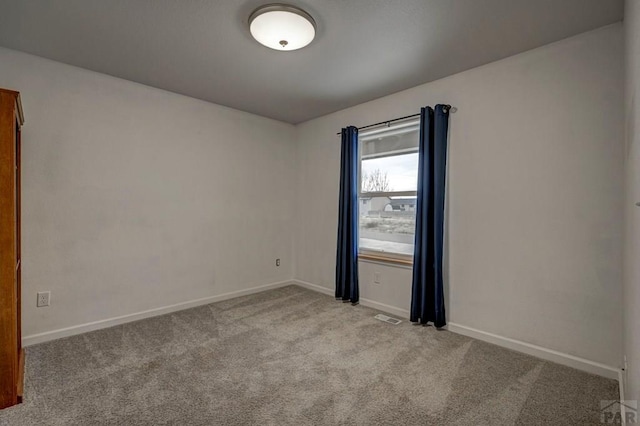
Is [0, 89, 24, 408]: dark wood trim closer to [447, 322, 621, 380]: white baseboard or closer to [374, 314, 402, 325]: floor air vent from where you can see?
[374, 314, 402, 325]: floor air vent

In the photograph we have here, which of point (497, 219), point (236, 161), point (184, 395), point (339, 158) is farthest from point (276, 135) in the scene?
point (184, 395)

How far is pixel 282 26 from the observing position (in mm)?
2057

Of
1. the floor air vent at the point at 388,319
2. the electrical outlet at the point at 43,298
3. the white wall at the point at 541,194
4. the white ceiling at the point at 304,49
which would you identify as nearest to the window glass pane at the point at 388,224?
the white wall at the point at 541,194

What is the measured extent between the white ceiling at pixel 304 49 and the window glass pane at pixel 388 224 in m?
1.26

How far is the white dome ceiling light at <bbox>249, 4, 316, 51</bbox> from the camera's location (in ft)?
6.43

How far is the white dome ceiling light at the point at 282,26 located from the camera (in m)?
1.96

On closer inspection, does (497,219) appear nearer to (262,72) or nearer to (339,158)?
(339,158)

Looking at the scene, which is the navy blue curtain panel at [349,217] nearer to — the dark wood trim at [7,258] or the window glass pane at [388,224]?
the window glass pane at [388,224]

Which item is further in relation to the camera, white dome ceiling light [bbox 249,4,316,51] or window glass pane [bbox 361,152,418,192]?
window glass pane [bbox 361,152,418,192]

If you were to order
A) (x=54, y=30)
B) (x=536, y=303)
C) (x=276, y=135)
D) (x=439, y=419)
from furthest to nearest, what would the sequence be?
(x=276, y=135) → (x=536, y=303) → (x=54, y=30) → (x=439, y=419)

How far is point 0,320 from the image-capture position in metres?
1.75

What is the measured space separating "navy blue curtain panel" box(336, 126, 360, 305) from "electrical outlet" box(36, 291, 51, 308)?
284 cm

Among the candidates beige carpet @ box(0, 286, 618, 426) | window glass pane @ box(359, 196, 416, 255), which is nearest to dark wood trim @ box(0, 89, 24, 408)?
beige carpet @ box(0, 286, 618, 426)

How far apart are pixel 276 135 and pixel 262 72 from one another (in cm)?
154
